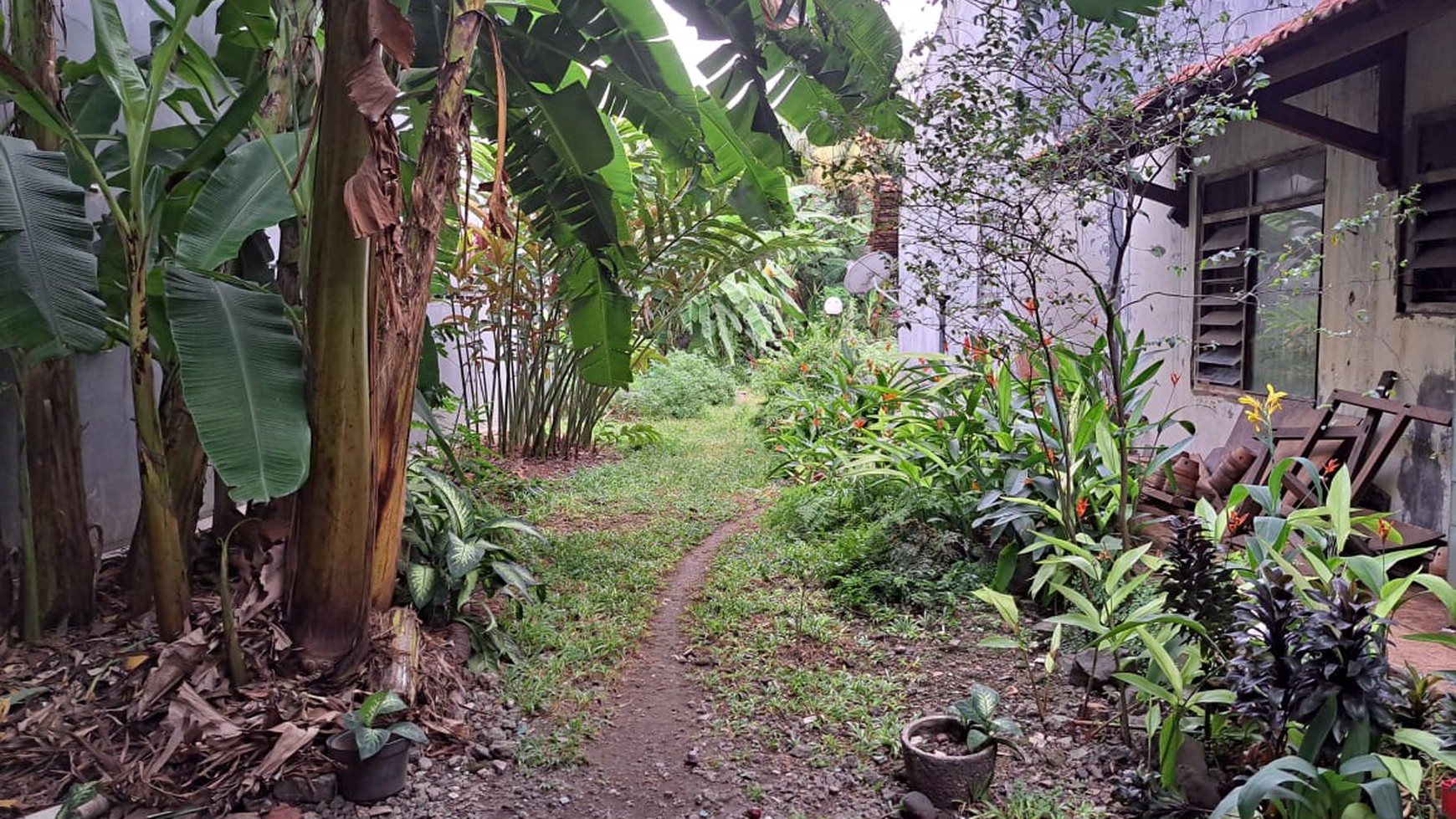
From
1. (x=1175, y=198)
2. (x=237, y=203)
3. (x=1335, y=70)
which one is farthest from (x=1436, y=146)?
(x=237, y=203)

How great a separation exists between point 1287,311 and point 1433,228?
987 mm

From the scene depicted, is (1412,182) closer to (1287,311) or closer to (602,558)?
(1287,311)

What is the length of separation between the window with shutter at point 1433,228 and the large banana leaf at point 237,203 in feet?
15.6

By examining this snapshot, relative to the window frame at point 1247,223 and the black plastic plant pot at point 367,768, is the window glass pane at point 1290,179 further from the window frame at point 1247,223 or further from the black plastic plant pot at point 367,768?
the black plastic plant pot at point 367,768

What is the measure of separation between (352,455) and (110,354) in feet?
7.56

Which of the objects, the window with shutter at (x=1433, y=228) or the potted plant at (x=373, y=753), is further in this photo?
the window with shutter at (x=1433, y=228)

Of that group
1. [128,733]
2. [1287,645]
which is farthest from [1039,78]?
[128,733]

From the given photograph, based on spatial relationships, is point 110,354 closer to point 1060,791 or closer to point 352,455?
point 352,455

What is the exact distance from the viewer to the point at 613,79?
4387 millimetres

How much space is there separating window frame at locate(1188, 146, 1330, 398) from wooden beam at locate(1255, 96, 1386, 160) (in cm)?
50

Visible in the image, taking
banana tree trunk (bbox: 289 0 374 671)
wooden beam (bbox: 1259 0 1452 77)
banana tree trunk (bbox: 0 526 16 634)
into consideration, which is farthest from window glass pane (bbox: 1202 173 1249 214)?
banana tree trunk (bbox: 0 526 16 634)

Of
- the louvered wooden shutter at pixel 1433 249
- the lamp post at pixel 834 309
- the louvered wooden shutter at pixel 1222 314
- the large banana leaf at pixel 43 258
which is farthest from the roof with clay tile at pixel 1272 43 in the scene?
the lamp post at pixel 834 309

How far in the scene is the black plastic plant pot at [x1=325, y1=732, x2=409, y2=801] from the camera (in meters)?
2.55

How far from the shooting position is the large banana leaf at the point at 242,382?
2.52 metres
